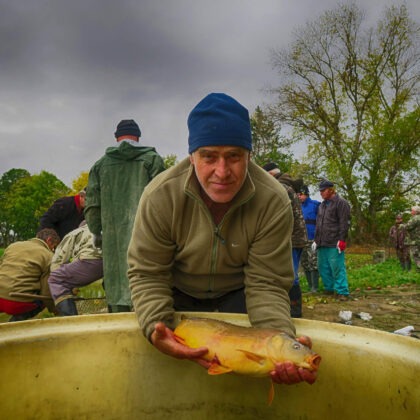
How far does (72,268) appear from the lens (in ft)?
12.5

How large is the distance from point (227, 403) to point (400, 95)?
85.6ft

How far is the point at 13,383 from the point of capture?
162 centimetres

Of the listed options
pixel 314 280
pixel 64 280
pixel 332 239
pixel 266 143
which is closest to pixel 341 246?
pixel 332 239

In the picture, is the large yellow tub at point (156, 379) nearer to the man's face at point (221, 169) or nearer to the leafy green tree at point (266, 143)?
the man's face at point (221, 169)

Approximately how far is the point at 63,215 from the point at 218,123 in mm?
4103

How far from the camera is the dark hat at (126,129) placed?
3.89 m

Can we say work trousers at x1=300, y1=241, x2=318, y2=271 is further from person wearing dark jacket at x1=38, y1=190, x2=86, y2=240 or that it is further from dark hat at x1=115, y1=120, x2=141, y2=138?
dark hat at x1=115, y1=120, x2=141, y2=138

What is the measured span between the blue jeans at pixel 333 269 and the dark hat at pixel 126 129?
4.26 m

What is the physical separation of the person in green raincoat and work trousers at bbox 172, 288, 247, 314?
1.71 metres

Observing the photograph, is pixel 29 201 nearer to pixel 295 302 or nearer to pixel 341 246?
pixel 341 246

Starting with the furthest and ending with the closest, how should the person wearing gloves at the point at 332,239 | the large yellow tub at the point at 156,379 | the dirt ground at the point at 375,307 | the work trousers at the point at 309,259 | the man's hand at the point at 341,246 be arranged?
the work trousers at the point at 309,259
the person wearing gloves at the point at 332,239
the man's hand at the point at 341,246
the dirt ground at the point at 375,307
the large yellow tub at the point at 156,379

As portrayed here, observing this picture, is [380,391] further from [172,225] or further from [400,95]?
[400,95]

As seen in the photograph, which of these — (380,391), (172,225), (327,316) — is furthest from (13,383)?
(327,316)

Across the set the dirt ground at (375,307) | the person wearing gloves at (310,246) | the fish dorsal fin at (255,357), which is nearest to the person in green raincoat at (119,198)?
the fish dorsal fin at (255,357)
